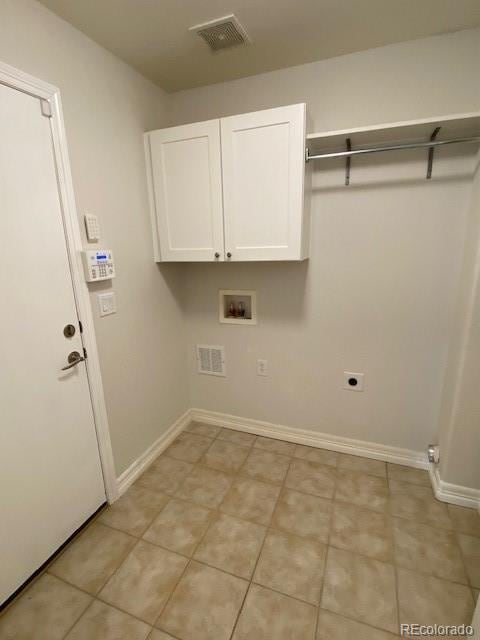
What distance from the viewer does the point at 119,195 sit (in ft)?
5.62

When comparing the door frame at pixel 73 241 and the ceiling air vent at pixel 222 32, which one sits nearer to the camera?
the door frame at pixel 73 241

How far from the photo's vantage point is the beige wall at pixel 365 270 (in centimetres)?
160

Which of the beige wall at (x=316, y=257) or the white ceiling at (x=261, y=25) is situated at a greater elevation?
the white ceiling at (x=261, y=25)

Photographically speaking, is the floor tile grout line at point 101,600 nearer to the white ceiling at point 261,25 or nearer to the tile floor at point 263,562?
the tile floor at point 263,562

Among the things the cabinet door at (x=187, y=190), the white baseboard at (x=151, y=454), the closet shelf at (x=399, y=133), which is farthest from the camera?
the white baseboard at (x=151, y=454)

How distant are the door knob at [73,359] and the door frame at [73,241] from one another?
6 cm

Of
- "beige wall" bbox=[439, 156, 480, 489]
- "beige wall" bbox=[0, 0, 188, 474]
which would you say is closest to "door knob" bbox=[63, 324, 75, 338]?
"beige wall" bbox=[0, 0, 188, 474]

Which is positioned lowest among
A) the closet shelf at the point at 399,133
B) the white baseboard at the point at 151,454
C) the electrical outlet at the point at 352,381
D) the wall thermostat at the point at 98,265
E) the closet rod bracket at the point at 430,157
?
the white baseboard at the point at 151,454

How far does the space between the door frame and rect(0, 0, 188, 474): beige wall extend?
0.06m

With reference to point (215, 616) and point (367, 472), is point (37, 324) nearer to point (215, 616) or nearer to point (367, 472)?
point (215, 616)

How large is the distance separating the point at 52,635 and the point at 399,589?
4.72ft

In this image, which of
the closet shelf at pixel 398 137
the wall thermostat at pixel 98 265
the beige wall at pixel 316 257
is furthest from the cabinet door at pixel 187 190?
the closet shelf at pixel 398 137

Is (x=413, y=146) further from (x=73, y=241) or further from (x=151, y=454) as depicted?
(x=151, y=454)

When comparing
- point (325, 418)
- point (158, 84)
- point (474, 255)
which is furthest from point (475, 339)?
point (158, 84)
